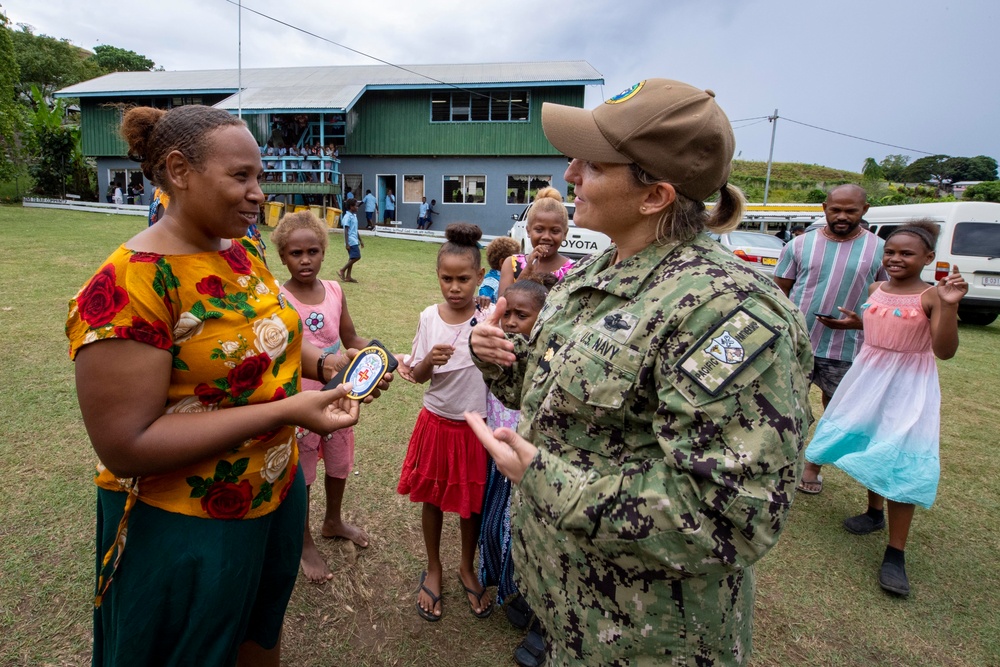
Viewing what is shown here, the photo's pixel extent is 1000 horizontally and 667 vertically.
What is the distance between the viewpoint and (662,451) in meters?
1.24

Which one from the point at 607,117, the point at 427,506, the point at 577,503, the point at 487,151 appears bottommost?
the point at 427,506

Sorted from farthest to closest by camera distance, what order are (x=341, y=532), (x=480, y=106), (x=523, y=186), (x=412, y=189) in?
(x=412, y=189) < (x=523, y=186) < (x=480, y=106) < (x=341, y=532)

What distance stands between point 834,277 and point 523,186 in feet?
62.0

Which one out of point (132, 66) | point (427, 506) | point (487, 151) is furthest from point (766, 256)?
point (132, 66)

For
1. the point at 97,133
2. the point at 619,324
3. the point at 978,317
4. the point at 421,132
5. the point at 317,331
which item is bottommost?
the point at 978,317

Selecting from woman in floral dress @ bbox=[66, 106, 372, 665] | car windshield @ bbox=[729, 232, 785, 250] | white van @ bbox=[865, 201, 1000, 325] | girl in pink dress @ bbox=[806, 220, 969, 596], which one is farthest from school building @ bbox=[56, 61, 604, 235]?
woman in floral dress @ bbox=[66, 106, 372, 665]

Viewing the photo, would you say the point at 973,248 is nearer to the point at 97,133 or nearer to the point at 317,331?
the point at 317,331

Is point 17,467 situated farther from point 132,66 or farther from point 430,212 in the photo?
point 132,66

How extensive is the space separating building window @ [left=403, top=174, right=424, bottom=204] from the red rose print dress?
22.2m

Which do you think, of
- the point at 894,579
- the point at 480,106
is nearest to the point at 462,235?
the point at 894,579

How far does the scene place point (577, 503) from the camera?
1.20m

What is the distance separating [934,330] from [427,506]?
3016 mm

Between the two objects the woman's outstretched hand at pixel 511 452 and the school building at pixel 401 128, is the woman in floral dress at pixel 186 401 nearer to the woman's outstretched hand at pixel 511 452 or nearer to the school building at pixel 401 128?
the woman's outstretched hand at pixel 511 452

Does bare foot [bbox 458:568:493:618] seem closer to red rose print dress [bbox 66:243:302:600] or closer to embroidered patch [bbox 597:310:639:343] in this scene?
red rose print dress [bbox 66:243:302:600]
